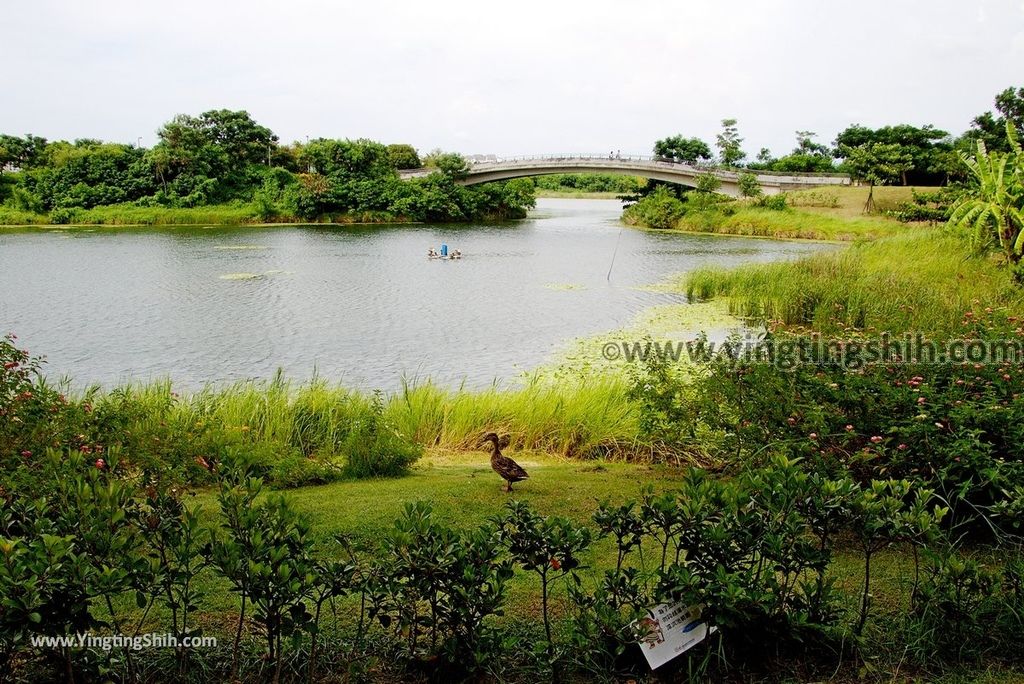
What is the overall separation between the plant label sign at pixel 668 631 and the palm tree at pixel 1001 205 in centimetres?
1352

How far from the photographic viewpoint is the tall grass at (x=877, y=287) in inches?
431

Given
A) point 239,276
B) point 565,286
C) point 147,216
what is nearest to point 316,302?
point 239,276

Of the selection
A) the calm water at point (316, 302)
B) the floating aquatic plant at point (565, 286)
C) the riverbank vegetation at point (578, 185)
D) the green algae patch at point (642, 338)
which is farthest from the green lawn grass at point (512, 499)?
the riverbank vegetation at point (578, 185)

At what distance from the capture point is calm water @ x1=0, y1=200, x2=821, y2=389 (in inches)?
483

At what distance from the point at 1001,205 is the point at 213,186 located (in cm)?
4792

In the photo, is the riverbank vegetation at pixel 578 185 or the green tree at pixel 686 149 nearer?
the green tree at pixel 686 149

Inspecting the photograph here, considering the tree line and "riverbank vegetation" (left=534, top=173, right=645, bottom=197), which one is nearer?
the tree line

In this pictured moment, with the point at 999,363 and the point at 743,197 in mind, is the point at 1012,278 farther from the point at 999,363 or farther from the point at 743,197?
the point at 743,197

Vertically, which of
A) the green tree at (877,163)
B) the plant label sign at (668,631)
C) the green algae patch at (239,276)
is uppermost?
the green tree at (877,163)

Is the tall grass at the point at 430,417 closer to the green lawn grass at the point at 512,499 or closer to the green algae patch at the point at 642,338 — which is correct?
the green lawn grass at the point at 512,499

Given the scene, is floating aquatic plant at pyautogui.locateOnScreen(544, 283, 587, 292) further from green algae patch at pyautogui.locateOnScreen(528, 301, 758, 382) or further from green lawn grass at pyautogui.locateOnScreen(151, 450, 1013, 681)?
green lawn grass at pyautogui.locateOnScreen(151, 450, 1013, 681)

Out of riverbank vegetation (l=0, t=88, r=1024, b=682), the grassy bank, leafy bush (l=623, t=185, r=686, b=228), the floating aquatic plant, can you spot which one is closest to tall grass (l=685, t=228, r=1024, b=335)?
the floating aquatic plant

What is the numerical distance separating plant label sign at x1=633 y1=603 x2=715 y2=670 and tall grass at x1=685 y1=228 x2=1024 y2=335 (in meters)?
6.02

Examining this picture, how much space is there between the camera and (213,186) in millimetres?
50344
